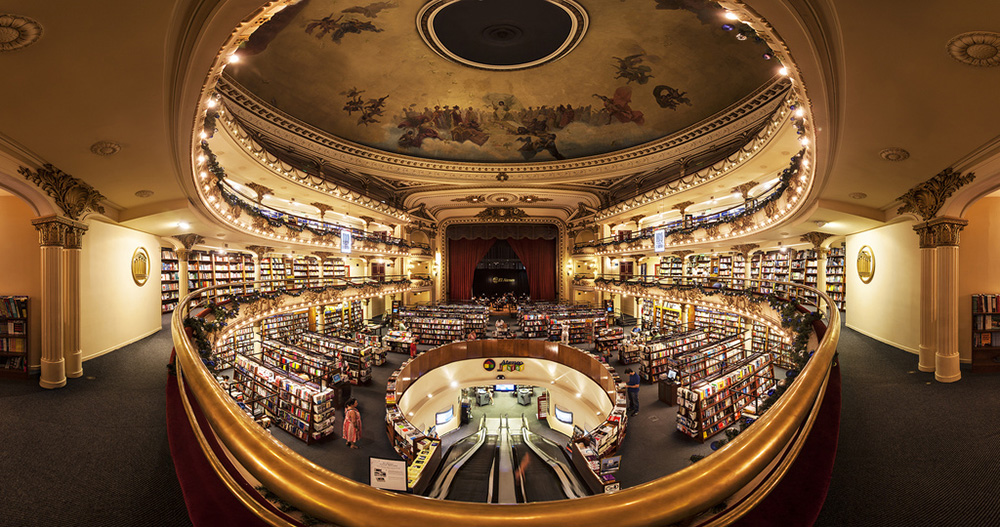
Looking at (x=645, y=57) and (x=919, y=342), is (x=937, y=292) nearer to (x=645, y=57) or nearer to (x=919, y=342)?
(x=919, y=342)

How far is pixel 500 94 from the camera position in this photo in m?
12.1

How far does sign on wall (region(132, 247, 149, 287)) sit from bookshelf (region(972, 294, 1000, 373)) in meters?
14.6

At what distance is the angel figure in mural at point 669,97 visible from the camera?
426 inches

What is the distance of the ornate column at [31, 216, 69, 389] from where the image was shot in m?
4.95

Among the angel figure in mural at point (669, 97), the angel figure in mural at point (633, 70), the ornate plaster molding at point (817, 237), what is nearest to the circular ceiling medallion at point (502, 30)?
the angel figure in mural at point (633, 70)

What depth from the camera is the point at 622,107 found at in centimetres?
1207

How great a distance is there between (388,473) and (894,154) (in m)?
6.20

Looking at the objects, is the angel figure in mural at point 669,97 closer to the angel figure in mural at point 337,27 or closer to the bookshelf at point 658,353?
the bookshelf at point 658,353

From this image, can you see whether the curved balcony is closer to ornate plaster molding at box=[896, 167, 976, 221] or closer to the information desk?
ornate plaster molding at box=[896, 167, 976, 221]

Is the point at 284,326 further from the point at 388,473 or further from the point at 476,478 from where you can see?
the point at 388,473

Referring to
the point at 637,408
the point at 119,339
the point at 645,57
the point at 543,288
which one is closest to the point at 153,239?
the point at 119,339

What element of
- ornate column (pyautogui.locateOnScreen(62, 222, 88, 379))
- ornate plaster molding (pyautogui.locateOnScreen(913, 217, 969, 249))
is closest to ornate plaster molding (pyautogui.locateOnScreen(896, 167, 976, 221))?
ornate plaster molding (pyautogui.locateOnScreen(913, 217, 969, 249))

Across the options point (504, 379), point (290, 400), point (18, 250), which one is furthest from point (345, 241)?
point (18, 250)

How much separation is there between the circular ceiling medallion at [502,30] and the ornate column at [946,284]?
7.83m
